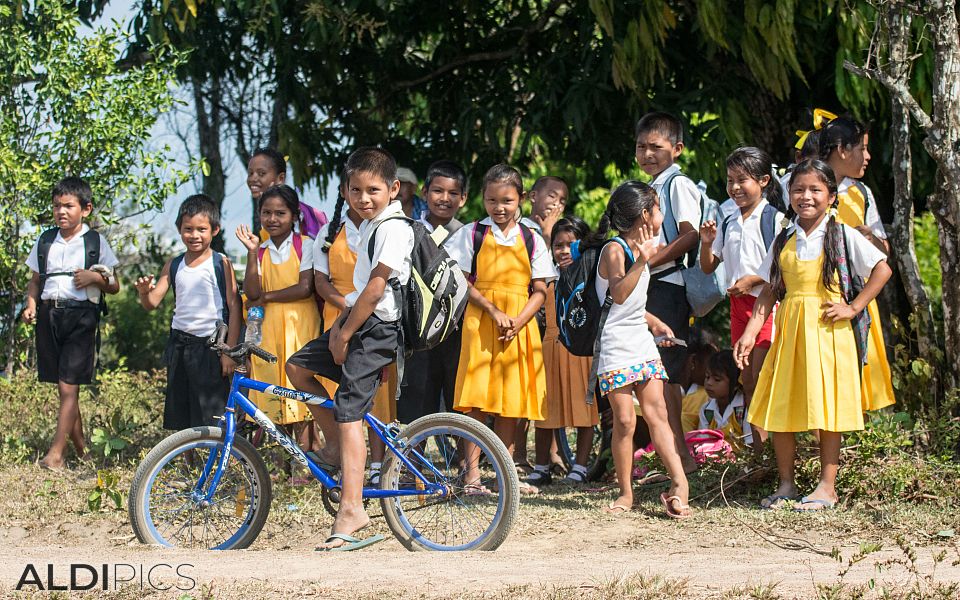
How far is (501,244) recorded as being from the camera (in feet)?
20.7

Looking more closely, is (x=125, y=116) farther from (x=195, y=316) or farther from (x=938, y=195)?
(x=938, y=195)

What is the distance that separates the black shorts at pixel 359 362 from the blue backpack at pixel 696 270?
176 centimetres

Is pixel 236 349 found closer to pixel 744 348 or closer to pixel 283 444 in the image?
pixel 283 444

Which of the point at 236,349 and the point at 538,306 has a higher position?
the point at 538,306

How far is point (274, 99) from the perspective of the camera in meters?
10.0

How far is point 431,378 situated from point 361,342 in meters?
1.61

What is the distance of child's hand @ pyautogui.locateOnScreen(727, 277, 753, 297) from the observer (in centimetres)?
588

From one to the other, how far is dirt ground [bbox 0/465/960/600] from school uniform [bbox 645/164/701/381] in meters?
0.74

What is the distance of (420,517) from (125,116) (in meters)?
5.14

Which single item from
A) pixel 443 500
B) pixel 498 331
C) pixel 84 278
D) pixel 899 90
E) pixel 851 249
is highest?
pixel 899 90

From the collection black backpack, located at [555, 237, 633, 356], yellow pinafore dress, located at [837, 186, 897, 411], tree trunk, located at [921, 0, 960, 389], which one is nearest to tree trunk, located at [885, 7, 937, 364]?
tree trunk, located at [921, 0, 960, 389]

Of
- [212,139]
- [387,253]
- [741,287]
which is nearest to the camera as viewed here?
[387,253]

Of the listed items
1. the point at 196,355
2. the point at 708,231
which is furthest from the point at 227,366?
the point at 708,231

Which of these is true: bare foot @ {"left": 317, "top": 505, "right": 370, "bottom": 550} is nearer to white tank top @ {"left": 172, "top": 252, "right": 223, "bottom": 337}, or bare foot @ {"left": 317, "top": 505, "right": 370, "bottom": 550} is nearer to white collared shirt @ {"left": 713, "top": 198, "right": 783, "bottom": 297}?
white tank top @ {"left": 172, "top": 252, "right": 223, "bottom": 337}
